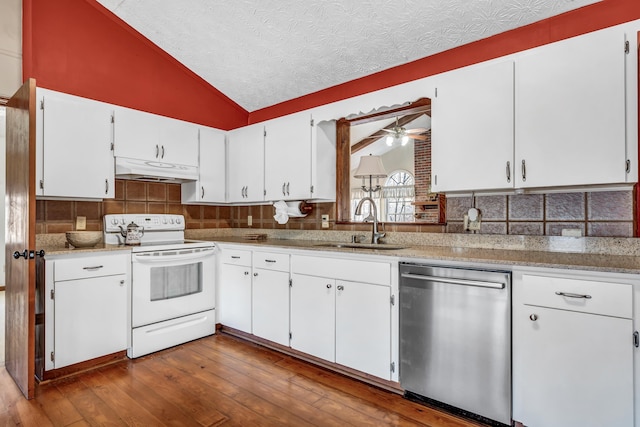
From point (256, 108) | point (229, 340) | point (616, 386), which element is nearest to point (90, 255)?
point (229, 340)

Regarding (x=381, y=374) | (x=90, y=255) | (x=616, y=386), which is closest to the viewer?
(x=616, y=386)

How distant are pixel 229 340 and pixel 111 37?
3.17 meters

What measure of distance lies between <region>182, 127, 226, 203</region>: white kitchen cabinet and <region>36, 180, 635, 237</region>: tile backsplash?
0.78ft

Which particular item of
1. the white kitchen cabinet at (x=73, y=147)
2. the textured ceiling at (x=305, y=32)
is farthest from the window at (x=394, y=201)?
the white kitchen cabinet at (x=73, y=147)

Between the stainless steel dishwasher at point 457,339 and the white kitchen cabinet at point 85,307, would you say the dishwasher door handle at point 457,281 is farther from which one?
the white kitchen cabinet at point 85,307

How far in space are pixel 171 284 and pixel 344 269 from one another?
5.37 ft

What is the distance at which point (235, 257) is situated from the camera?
3320mm

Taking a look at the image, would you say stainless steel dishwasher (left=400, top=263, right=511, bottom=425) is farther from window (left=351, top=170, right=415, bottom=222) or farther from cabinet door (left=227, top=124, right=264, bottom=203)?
cabinet door (left=227, top=124, right=264, bottom=203)

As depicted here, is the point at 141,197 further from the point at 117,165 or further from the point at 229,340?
the point at 229,340

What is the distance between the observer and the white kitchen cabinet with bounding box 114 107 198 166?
314 centimetres

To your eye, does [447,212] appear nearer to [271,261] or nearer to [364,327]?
[364,327]

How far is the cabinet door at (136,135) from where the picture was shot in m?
3.12

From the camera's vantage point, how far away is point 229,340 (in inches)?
128

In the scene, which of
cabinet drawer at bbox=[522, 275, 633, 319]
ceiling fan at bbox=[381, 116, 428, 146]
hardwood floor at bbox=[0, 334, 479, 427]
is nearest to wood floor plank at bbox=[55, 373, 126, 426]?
hardwood floor at bbox=[0, 334, 479, 427]
